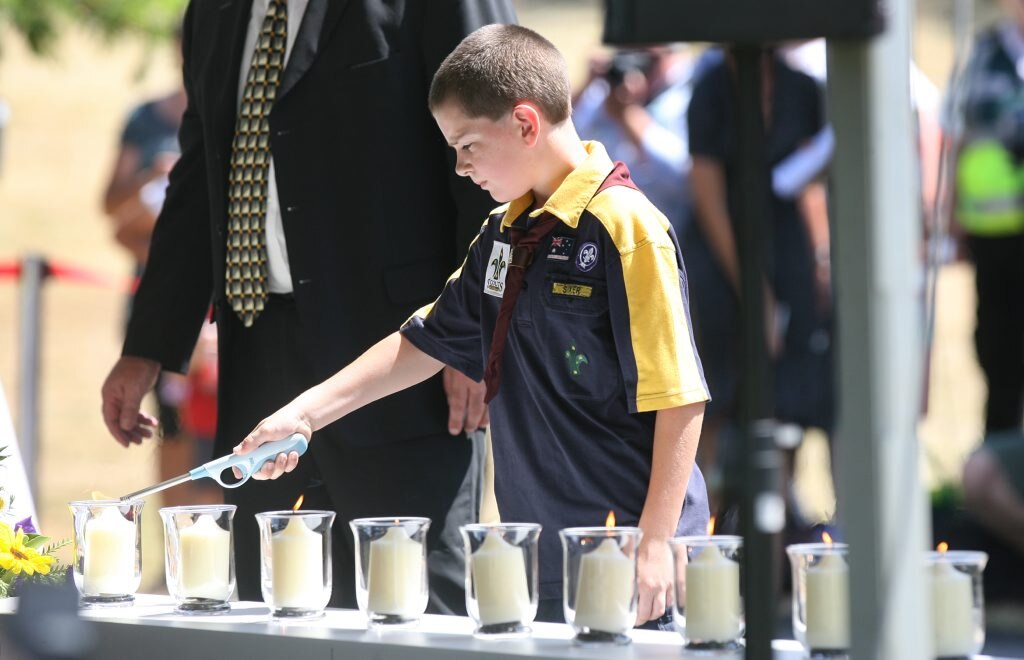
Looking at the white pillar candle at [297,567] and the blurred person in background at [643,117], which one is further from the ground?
the blurred person in background at [643,117]

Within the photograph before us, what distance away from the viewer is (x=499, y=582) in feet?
6.81

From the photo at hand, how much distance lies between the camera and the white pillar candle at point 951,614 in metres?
1.87

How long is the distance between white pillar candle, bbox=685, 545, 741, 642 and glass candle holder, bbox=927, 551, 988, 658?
237mm

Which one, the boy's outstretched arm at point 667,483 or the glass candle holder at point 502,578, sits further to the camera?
the boy's outstretched arm at point 667,483

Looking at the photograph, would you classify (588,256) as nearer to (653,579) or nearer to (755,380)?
(653,579)

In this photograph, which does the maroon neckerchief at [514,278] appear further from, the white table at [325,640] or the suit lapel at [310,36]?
the suit lapel at [310,36]

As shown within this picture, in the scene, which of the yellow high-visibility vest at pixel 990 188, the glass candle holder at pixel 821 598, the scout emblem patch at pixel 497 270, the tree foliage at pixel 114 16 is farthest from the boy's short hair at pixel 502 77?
the tree foliage at pixel 114 16

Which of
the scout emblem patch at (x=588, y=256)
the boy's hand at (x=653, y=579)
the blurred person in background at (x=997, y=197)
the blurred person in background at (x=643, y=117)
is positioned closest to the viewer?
the boy's hand at (x=653, y=579)

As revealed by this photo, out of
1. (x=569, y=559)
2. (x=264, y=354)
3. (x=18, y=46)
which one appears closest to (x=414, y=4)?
(x=264, y=354)

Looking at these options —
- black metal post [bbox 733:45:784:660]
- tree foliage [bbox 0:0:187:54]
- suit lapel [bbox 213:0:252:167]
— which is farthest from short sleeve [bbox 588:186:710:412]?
tree foliage [bbox 0:0:187:54]

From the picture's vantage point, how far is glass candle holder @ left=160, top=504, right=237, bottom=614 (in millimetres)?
2326

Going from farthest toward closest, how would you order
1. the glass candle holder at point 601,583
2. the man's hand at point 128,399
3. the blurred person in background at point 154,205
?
the blurred person in background at point 154,205
the man's hand at point 128,399
the glass candle holder at point 601,583

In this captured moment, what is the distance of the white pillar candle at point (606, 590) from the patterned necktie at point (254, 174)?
1388 mm

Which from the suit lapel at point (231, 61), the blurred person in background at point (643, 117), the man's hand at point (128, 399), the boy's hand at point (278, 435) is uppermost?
the blurred person in background at point (643, 117)
